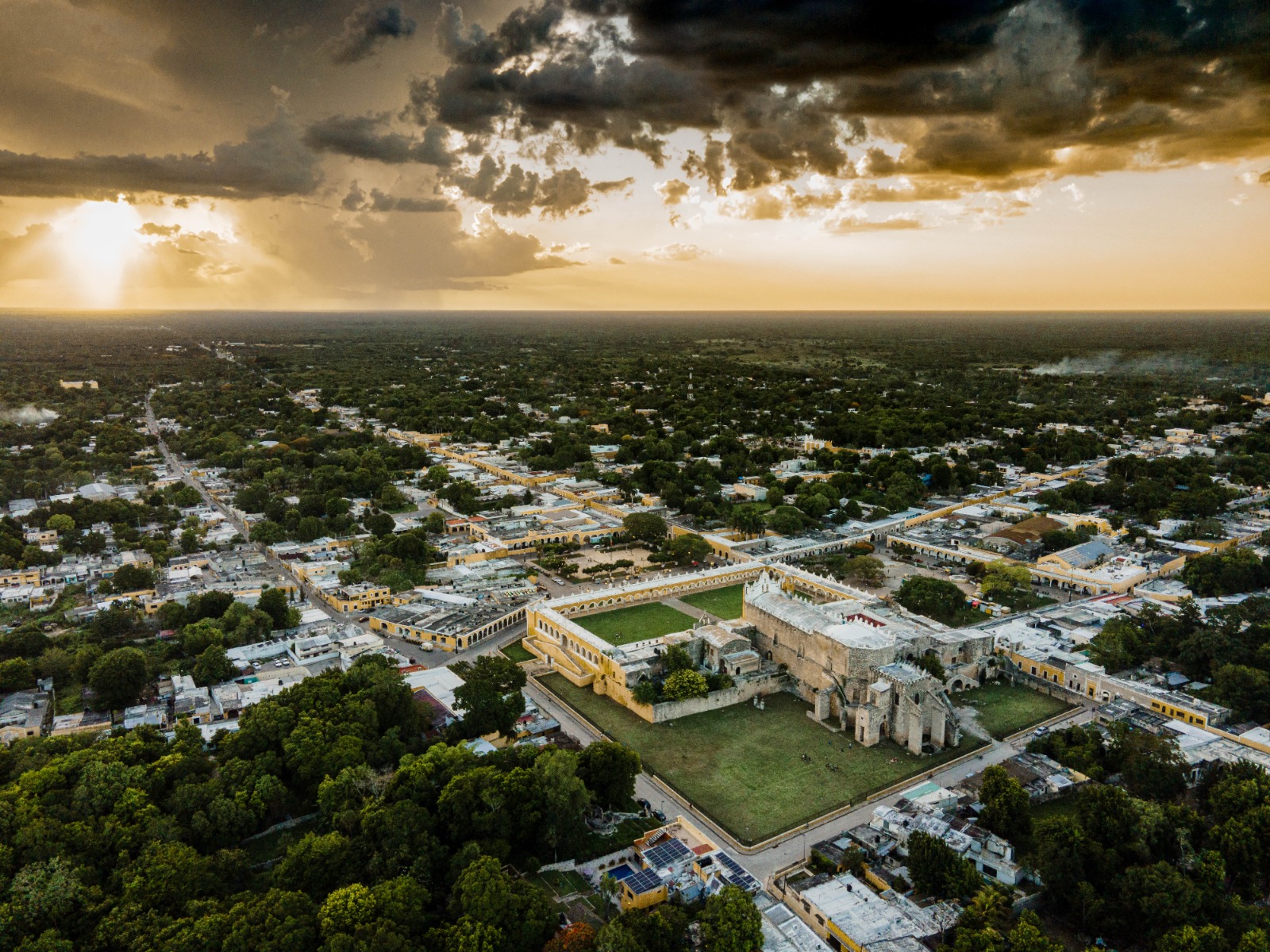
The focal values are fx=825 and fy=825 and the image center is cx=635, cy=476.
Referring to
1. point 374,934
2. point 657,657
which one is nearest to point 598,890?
point 374,934

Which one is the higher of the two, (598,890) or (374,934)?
(374,934)

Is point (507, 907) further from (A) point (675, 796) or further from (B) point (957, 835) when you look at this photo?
(B) point (957, 835)

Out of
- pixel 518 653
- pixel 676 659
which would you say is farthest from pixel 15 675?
pixel 676 659

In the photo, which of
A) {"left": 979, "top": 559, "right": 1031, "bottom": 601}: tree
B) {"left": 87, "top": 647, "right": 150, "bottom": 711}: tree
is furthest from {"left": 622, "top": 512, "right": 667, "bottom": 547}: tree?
{"left": 87, "top": 647, "right": 150, "bottom": 711}: tree

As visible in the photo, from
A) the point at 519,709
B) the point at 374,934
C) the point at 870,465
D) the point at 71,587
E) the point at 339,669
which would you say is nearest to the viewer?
the point at 374,934

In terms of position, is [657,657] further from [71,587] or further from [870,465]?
[870,465]

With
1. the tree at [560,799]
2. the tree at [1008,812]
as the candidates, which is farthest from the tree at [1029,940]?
the tree at [560,799]

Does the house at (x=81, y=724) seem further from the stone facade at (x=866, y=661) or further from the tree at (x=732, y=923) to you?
the stone facade at (x=866, y=661)
